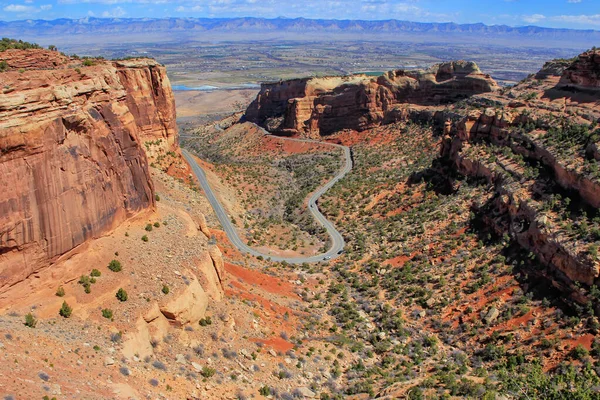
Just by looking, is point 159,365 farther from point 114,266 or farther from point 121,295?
point 114,266

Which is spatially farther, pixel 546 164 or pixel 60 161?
pixel 546 164

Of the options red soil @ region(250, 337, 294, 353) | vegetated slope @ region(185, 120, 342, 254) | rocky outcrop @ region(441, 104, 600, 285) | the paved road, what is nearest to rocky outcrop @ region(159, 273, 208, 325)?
red soil @ region(250, 337, 294, 353)

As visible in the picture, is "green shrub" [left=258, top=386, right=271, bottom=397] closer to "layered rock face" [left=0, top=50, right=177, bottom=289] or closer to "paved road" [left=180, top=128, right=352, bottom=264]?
"layered rock face" [left=0, top=50, right=177, bottom=289]

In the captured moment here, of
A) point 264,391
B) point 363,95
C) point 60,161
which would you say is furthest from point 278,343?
point 363,95

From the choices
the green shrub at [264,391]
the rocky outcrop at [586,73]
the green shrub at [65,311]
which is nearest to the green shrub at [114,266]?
the green shrub at [65,311]

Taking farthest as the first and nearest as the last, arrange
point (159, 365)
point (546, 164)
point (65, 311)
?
1. point (546, 164)
2. point (159, 365)
3. point (65, 311)

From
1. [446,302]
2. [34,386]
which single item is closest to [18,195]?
[34,386]

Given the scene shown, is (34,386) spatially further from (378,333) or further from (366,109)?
(366,109)

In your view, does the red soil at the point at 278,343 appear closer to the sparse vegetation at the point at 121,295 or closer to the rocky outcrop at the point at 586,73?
the sparse vegetation at the point at 121,295
